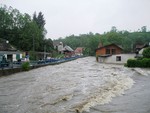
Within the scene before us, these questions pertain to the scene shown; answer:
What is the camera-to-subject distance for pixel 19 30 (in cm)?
6881

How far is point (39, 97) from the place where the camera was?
1623 cm

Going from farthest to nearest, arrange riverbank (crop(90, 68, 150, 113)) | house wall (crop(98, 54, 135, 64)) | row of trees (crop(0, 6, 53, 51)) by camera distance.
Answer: row of trees (crop(0, 6, 53, 51)), house wall (crop(98, 54, 135, 64)), riverbank (crop(90, 68, 150, 113))

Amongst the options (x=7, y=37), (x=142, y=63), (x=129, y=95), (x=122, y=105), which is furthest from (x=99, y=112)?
(x=7, y=37)

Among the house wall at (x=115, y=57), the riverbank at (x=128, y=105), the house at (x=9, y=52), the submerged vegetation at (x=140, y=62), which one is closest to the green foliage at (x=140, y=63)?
the submerged vegetation at (x=140, y=62)

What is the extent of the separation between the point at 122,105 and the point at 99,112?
193 centimetres

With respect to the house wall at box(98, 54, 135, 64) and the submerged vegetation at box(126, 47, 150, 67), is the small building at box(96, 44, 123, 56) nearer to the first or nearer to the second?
the house wall at box(98, 54, 135, 64)

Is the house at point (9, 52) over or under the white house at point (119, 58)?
over

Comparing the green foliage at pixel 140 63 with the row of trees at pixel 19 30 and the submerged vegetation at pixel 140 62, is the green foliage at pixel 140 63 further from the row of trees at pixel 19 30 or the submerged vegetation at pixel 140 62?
the row of trees at pixel 19 30

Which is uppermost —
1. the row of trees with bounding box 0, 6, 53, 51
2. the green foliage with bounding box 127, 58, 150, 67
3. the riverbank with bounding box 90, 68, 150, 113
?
the row of trees with bounding box 0, 6, 53, 51

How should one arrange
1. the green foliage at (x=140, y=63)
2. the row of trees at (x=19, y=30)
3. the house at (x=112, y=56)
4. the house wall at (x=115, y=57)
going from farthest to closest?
the row of trees at (x=19, y=30) → the house at (x=112, y=56) → the house wall at (x=115, y=57) → the green foliage at (x=140, y=63)

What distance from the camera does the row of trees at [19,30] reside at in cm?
6719

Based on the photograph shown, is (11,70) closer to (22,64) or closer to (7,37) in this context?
(22,64)

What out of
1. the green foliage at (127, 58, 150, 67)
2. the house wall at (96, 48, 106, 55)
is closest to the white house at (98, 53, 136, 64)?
the house wall at (96, 48, 106, 55)

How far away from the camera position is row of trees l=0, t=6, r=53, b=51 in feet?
220
